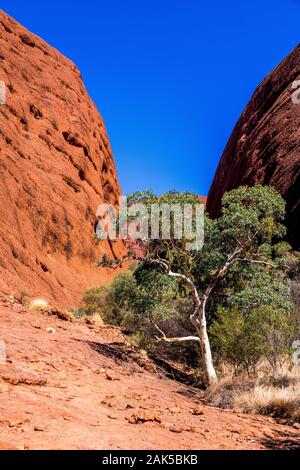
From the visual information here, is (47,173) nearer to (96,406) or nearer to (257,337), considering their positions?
(257,337)

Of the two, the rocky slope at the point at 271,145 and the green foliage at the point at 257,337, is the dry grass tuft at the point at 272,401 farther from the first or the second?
the rocky slope at the point at 271,145

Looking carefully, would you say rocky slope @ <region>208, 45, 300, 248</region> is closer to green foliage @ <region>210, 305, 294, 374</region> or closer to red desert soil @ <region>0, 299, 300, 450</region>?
green foliage @ <region>210, 305, 294, 374</region>

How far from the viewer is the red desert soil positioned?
4.49m

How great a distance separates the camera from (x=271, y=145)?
86.8ft

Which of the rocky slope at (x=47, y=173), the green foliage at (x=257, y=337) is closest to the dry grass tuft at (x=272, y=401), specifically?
the green foliage at (x=257, y=337)

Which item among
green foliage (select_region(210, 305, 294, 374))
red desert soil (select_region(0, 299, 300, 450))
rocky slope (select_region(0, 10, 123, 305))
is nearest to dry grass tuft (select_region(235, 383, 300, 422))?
red desert soil (select_region(0, 299, 300, 450))

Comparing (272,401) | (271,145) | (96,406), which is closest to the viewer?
(96,406)

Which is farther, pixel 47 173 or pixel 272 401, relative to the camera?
pixel 47 173

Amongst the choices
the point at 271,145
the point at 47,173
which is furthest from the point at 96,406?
the point at 47,173

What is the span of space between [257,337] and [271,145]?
19.3 metres

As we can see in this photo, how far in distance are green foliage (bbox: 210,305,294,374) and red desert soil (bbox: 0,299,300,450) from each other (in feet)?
4.83

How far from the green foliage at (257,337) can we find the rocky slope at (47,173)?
11092mm

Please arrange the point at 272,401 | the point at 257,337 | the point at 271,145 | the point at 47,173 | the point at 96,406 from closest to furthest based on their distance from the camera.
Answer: the point at 96,406 → the point at 272,401 → the point at 257,337 → the point at 271,145 → the point at 47,173
